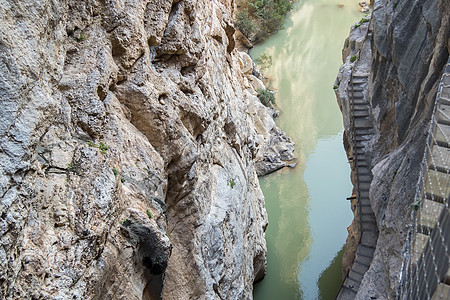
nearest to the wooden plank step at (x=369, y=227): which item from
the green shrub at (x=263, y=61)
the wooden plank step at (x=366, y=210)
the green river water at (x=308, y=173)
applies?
the wooden plank step at (x=366, y=210)

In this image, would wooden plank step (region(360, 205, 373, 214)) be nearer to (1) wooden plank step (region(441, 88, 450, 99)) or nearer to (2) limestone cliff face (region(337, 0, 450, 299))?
(2) limestone cliff face (region(337, 0, 450, 299))

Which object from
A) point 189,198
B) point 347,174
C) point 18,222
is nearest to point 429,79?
point 189,198

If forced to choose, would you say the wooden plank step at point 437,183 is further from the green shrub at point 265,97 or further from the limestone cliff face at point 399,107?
the green shrub at point 265,97

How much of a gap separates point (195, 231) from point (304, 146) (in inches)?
533

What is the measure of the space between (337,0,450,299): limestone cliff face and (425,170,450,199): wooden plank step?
1.21 meters

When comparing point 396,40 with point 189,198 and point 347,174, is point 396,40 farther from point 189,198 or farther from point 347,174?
point 347,174

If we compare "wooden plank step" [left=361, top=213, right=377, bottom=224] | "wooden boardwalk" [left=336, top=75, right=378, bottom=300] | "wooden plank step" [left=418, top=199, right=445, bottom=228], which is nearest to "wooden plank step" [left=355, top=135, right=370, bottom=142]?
"wooden boardwalk" [left=336, top=75, right=378, bottom=300]

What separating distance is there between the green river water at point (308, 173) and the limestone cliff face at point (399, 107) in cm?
506

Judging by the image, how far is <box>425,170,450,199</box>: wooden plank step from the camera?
17.0 ft

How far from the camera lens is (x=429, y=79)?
23.5 feet

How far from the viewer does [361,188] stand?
11.3 m

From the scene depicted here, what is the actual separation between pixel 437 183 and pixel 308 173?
13.0 metres

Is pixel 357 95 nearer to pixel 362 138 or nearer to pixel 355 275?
pixel 362 138

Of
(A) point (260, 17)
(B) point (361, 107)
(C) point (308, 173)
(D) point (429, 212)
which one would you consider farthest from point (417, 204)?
(A) point (260, 17)
